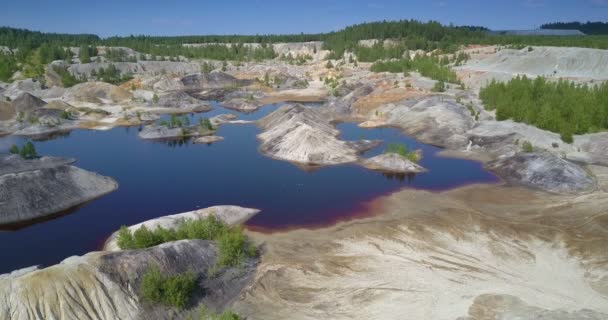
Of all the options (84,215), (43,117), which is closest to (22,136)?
(43,117)

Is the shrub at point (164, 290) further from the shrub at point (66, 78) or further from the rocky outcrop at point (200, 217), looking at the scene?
the shrub at point (66, 78)

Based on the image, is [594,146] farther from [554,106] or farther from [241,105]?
[241,105]

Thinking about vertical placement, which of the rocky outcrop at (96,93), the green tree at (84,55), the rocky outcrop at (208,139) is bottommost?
the rocky outcrop at (208,139)

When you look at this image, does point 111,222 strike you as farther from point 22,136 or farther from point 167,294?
point 22,136

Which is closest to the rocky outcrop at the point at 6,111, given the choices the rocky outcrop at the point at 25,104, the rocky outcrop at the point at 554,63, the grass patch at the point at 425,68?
the rocky outcrop at the point at 25,104

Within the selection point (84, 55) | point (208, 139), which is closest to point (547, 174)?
point (208, 139)

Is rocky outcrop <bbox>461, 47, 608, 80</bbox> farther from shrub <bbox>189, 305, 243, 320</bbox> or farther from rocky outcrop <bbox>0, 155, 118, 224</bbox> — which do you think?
rocky outcrop <bbox>0, 155, 118, 224</bbox>

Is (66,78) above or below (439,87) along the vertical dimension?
above
